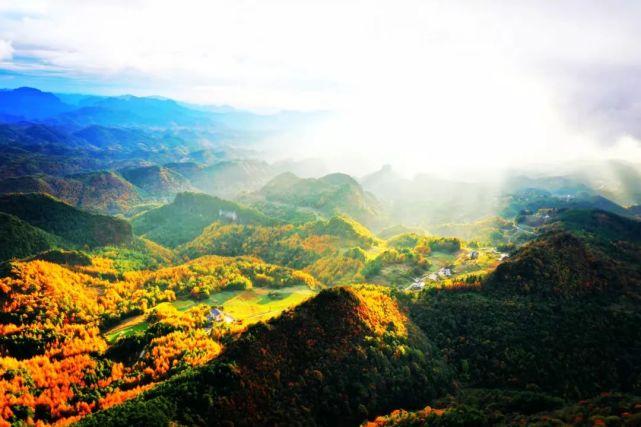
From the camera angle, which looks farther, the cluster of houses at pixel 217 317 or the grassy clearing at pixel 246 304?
the cluster of houses at pixel 217 317

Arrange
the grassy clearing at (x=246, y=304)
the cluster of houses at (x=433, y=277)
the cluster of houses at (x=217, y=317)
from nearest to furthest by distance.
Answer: the grassy clearing at (x=246, y=304) < the cluster of houses at (x=217, y=317) < the cluster of houses at (x=433, y=277)

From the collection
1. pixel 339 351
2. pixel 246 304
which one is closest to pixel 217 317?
pixel 246 304

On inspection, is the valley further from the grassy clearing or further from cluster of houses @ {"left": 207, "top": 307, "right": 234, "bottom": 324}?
the grassy clearing

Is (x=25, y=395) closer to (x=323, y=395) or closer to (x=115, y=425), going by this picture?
(x=115, y=425)

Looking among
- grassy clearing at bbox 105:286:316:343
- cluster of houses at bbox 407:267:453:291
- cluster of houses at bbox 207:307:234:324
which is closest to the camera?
grassy clearing at bbox 105:286:316:343

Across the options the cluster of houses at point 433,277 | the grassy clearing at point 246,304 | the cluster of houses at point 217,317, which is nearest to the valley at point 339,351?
the cluster of houses at point 217,317

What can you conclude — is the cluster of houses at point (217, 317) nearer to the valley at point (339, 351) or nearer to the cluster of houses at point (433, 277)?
the valley at point (339, 351)

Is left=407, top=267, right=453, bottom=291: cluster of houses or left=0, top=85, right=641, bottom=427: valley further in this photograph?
left=407, top=267, right=453, bottom=291: cluster of houses

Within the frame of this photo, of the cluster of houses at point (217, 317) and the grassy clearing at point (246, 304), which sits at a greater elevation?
the cluster of houses at point (217, 317)

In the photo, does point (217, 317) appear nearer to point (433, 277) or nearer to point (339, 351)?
point (339, 351)

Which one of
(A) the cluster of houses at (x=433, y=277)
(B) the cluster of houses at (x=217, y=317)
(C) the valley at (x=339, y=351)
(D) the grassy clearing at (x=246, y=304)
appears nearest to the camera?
(C) the valley at (x=339, y=351)

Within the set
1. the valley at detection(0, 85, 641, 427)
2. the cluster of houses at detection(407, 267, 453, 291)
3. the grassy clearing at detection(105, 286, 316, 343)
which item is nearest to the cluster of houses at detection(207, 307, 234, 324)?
the valley at detection(0, 85, 641, 427)
